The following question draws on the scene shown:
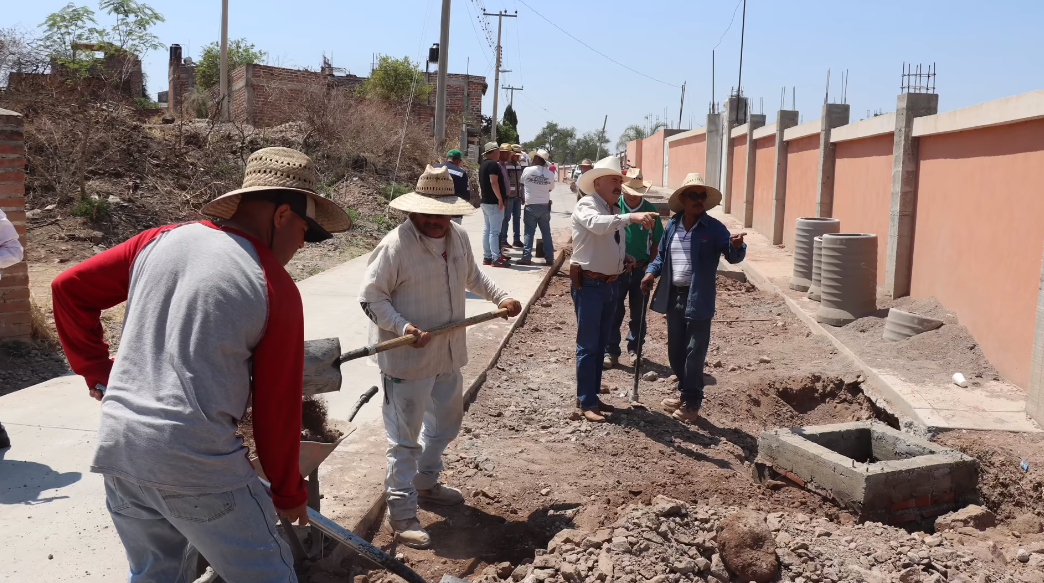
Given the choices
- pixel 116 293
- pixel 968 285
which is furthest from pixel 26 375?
pixel 968 285

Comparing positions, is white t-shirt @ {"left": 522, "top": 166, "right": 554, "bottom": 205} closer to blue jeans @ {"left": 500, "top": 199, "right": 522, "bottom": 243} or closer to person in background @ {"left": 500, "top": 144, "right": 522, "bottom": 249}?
person in background @ {"left": 500, "top": 144, "right": 522, "bottom": 249}

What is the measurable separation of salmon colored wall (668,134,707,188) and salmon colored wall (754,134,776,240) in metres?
5.59

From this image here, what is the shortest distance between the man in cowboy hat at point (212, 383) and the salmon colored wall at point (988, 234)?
624 centimetres

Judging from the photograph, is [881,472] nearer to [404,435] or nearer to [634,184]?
[404,435]

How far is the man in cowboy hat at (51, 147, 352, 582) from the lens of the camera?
2.07 metres

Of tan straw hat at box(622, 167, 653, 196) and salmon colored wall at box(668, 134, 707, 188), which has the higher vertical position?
salmon colored wall at box(668, 134, 707, 188)

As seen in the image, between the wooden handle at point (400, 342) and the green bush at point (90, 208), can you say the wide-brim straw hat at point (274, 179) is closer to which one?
the wooden handle at point (400, 342)

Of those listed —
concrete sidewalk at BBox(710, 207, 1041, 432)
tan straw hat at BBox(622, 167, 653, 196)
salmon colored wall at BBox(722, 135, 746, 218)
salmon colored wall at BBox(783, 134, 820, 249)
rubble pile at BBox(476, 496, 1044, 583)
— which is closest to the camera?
rubble pile at BBox(476, 496, 1044, 583)

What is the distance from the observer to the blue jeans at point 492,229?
1173 centimetres

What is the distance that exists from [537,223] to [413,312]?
851 cm

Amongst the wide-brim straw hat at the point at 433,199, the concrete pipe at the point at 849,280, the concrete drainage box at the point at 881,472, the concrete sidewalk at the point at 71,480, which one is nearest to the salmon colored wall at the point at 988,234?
the concrete pipe at the point at 849,280

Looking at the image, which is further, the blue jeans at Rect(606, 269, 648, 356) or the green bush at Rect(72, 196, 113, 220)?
the green bush at Rect(72, 196, 113, 220)

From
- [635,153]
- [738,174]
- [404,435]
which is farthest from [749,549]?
[635,153]

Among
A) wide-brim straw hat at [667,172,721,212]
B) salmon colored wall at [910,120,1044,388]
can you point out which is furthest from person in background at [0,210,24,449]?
salmon colored wall at [910,120,1044,388]
